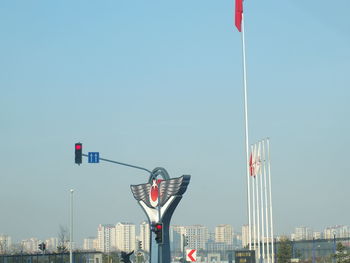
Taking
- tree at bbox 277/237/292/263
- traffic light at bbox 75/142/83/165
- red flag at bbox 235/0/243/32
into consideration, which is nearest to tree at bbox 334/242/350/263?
tree at bbox 277/237/292/263

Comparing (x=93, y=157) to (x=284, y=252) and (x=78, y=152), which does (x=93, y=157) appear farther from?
(x=284, y=252)

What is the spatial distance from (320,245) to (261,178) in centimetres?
3203

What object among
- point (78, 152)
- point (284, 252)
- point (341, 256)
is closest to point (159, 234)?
point (78, 152)

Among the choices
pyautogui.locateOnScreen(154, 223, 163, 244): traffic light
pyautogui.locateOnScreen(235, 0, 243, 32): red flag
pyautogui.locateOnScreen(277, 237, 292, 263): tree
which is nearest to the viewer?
pyautogui.locateOnScreen(154, 223, 163, 244): traffic light

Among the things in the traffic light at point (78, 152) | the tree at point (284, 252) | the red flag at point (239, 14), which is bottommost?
the tree at point (284, 252)

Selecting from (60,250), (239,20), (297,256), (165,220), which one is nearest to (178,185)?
(165,220)

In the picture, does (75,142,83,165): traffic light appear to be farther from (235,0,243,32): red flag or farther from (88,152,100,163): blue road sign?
(235,0,243,32): red flag

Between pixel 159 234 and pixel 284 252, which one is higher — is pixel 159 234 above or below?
above

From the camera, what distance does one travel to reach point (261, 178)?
3988 centimetres

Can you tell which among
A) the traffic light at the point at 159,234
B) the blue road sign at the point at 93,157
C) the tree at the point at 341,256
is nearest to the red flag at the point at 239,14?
the blue road sign at the point at 93,157

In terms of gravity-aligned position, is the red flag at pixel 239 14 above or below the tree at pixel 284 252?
above

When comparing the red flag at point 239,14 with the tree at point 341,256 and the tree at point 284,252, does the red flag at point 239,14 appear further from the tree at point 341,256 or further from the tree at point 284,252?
the tree at point 284,252

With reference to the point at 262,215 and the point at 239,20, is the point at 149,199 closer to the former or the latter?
the point at 262,215

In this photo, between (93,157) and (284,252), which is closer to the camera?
(93,157)
